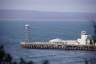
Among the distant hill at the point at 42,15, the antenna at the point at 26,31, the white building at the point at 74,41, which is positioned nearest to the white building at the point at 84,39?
the white building at the point at 74,41

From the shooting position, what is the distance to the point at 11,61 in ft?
11.0

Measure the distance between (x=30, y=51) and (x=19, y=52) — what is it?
136 mm

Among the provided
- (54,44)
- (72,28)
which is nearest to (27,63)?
(54,44)

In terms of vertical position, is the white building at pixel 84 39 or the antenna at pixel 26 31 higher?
the antenna at pixel 26 31

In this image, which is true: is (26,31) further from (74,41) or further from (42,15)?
(74,41)

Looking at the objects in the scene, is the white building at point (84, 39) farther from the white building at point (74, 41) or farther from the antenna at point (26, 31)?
the antenna at point (26, 31)

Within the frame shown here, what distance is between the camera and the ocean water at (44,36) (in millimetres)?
3396

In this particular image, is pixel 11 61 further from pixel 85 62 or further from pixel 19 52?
pixel 85 62

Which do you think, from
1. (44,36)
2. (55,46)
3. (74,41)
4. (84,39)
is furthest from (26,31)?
(84,39)

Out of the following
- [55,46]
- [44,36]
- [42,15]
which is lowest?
[55,46]

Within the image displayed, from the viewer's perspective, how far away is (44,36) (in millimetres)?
3439

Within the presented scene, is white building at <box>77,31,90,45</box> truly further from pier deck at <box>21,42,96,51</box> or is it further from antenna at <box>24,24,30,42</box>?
antenna at <box>24,24,30,42</box>

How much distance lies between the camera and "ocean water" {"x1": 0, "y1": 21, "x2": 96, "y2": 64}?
3.40 meters

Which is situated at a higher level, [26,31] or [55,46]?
[26,31]
